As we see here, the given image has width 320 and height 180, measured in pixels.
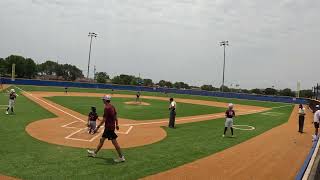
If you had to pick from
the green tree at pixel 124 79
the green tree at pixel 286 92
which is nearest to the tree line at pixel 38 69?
the green tree at pixel 124 79

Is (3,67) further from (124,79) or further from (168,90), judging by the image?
(168,90)

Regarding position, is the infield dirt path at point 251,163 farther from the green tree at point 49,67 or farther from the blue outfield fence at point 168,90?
the green tree at point 49,67

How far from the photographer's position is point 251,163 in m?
12.3

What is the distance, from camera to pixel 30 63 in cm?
11569

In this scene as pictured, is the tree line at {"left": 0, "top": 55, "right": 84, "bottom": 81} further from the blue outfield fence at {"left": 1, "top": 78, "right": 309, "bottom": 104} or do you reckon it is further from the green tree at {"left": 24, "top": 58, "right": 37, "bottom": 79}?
the blue outfield fence at {"left": 1, "top": 78, "right": 309, "bottom": 104}

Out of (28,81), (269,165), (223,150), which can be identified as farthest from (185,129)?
(28,81)

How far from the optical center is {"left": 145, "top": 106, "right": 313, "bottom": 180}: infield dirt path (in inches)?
413

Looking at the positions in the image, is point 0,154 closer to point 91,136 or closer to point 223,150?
point 91,136

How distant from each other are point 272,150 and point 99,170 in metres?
8.24

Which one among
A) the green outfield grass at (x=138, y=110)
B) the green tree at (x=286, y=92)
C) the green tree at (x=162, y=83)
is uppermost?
the green tree at (x=162, y=83)

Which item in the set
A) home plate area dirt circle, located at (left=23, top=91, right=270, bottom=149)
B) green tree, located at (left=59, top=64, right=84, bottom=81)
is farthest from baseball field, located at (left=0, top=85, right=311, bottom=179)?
green tree, located at (left=59, top=64, right=84, bottom=81)

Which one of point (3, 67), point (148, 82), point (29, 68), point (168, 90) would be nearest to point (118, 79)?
point (148, 82)

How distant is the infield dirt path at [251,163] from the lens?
10.5 metres

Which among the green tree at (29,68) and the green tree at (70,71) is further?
the green tree at (70,71)
